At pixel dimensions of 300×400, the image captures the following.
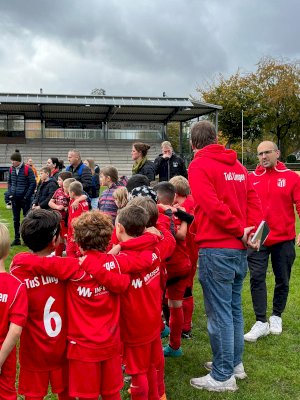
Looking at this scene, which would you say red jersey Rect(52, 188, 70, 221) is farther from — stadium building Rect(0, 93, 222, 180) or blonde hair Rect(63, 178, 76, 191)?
stadium building Rect(0, 93, 222, 180)

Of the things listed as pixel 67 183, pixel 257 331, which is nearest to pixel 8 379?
pixel 257 331

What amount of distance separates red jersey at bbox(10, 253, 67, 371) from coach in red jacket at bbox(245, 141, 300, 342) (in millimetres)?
2560

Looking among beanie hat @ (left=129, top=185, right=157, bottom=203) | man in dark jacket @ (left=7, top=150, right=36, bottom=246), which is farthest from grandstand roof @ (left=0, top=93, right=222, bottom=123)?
beanie hat @ (left=129, top=185, right=157, bottom=203)

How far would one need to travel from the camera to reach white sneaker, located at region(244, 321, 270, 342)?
450 centimetres

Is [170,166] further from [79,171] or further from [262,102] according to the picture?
[262,102]

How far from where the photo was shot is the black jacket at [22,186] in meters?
9.30

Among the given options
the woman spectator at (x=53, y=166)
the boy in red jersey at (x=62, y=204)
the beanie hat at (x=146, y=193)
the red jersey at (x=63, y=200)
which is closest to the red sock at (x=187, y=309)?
the beanie hat at (x=146, y=193)

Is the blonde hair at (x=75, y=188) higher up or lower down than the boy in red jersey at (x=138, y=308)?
higher up

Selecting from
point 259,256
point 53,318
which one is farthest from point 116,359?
point 259,256

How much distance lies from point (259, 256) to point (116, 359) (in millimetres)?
2428

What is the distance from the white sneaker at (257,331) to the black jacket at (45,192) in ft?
15.0

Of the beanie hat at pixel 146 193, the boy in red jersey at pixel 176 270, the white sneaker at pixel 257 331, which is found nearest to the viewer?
the boy in red jersey at pixel 176 270

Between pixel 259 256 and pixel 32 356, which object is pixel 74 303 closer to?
pixel 32 356

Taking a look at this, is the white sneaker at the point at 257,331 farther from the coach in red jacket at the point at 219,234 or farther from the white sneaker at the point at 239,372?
the coach in red jacket at the point at 219,234
